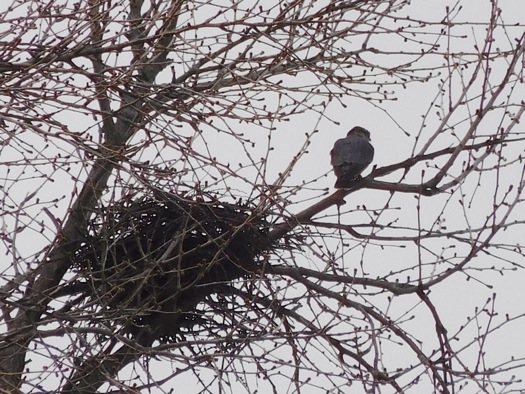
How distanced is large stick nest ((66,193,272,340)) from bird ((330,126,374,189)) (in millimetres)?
704

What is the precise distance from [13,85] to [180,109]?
1.01 metres

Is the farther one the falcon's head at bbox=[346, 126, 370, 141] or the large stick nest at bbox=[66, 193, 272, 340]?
the falcon's head at bbox=[346, 126, 370, 141]

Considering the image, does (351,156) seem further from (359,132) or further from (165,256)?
(165,256)

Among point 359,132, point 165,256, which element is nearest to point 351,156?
point 359,132

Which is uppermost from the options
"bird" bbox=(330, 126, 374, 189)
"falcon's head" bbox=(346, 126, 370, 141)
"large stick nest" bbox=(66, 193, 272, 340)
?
"falcon's head" bbox=(346, 126, 370, 141)

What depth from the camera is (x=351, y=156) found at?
28.1 ft

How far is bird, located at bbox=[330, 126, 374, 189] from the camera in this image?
314 inches

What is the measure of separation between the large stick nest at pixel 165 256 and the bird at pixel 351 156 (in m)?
0.70

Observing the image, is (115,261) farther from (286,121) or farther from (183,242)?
(286,121)

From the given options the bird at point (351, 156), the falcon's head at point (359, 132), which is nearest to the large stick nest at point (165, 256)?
the bird at point (351, 156)

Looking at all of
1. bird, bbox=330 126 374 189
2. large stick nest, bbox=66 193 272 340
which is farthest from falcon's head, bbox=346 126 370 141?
large stick nest, bbox=66 193 272 340

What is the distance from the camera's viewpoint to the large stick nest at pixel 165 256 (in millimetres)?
7496

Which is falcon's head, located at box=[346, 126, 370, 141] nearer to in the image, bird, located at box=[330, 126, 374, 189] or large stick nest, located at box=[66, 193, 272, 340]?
bird, located at box=[330, 126, 374, 189]

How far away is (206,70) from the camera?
8.27 metres
